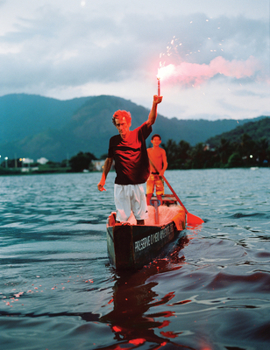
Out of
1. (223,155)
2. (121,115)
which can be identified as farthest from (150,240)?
(223,155)

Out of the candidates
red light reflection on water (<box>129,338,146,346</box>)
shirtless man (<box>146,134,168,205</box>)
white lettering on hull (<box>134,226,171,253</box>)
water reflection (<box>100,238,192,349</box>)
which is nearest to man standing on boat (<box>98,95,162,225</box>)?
white lettering on hull (<box>134,226,171,253</box>)

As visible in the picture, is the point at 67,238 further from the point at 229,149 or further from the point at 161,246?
the point at 229,149

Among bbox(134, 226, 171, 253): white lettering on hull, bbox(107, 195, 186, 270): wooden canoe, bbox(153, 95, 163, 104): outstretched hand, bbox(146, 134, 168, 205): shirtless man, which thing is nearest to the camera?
bbox(153, 95, 163, 104): outstretched hand

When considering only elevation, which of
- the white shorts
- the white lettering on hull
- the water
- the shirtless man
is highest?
the shirtless man

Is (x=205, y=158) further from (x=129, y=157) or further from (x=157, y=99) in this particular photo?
(x=157, y=99)

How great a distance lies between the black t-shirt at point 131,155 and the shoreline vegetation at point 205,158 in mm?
128636

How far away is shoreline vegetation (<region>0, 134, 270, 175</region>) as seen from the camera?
419 feet

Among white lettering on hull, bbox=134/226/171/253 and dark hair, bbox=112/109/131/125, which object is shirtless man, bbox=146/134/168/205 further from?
dark hair, bbox=112/109/131/125

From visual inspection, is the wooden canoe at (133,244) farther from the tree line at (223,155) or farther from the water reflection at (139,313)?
the tree line at (223,155)

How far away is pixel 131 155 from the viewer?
5.67 metres

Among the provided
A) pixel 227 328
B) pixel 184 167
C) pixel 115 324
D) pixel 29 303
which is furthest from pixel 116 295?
pixel 184 167

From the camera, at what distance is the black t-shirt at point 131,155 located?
18.6 feet

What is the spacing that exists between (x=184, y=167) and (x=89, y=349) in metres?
157

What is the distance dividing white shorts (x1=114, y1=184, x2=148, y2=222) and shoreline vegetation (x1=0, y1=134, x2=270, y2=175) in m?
129
